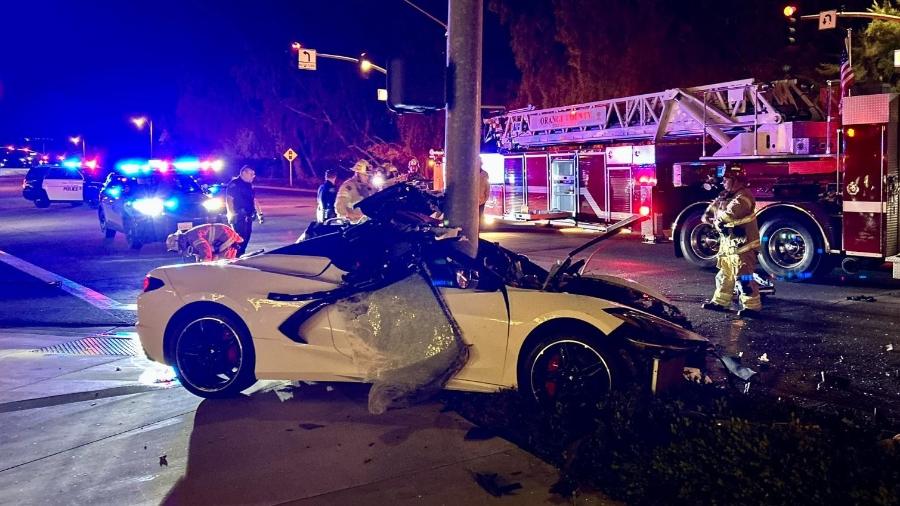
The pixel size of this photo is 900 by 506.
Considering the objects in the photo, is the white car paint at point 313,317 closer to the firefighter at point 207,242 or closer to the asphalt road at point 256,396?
the asphalt road at point 256,396

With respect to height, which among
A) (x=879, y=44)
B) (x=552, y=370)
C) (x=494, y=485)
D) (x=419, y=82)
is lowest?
(x=494, y=485)

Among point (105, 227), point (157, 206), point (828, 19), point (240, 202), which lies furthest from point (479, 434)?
point (828, 19)

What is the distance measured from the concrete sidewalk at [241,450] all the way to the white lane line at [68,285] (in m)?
3.88

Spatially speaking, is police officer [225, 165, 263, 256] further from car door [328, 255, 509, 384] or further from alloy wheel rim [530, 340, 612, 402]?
alloy wheel rim [530, 340, 612, 402]

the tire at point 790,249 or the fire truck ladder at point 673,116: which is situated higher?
the fire truck ladder at point 673,116

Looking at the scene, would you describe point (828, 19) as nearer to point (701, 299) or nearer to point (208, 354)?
point (701, 299)

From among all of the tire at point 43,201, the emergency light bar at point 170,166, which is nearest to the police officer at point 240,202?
the emergency light bar at point 170,166

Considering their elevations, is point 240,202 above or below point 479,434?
above

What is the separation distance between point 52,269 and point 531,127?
442 inches

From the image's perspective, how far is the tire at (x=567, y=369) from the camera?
17.0 feet

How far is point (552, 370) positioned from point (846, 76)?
26.3ft

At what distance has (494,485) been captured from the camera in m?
4.20

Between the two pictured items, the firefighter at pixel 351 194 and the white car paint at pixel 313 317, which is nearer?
the white car paint at pixel 313 317

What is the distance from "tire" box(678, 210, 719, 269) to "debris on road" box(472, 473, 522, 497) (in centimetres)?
914
